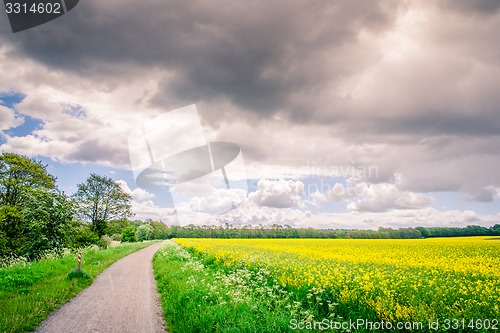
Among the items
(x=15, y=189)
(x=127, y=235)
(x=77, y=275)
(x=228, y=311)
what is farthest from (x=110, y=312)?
(x=127, y=235)

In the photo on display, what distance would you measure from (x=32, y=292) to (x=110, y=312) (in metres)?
4.06

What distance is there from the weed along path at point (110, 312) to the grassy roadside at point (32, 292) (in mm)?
323

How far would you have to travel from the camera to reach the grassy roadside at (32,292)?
7258 millimetres

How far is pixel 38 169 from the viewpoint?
32.9 metres

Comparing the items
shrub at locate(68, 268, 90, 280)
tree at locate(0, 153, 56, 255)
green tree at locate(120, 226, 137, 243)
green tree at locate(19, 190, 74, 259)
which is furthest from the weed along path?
green tree at locate(120, 226, 137, 243)

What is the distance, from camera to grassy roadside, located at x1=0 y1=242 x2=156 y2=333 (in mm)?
7258

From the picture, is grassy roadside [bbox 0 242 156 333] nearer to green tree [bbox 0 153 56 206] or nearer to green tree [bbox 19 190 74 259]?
green tree [bbox 19 190 74 259]

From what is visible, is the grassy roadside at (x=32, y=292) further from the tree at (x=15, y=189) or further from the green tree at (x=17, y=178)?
the green tree at (x=17, y=178)

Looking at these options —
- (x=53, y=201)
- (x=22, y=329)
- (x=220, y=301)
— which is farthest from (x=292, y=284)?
(x=53, y=201)

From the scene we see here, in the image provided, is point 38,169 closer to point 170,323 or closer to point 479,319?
point 170,323

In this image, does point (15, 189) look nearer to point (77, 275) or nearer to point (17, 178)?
point (17, 178)

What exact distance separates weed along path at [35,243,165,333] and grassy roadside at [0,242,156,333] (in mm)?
323

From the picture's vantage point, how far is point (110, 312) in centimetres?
854

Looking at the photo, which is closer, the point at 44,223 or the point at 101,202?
the point at 44,223
